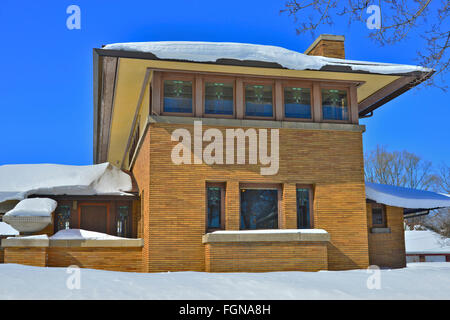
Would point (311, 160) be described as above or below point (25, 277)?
above

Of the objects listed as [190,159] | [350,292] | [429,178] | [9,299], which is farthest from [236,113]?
[429,178]

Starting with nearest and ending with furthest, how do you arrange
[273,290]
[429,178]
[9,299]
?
[9,299]
[273,290]
[429,178]

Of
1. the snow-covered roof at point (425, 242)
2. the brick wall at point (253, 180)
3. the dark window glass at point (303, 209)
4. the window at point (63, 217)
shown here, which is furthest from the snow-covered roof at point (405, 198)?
the snow-covered roof at point (425, 242)

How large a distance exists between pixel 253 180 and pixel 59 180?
7573 millimetres

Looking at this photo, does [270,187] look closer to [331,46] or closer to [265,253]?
[265,253]

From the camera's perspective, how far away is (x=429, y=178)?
5753cm

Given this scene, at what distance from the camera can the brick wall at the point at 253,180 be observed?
1491cm

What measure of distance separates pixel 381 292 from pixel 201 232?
642 centimetres

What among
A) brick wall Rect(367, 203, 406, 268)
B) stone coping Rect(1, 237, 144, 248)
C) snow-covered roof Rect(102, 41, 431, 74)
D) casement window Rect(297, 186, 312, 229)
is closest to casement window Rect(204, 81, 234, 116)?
snow-covered roof Rect(102, 41, 431, 74)

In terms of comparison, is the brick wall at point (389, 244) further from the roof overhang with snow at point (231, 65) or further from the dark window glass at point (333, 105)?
the roof overhang with snow at point (231, 65)

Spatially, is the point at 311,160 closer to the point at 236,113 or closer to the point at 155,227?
the point at 236,113

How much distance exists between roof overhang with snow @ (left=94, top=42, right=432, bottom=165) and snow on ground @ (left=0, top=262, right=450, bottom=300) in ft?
18.6

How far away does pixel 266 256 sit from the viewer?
1445 centimetres

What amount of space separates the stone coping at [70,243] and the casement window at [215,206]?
2.21 m
